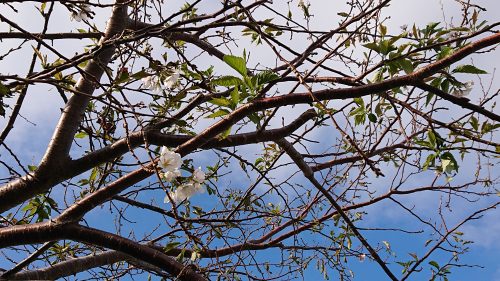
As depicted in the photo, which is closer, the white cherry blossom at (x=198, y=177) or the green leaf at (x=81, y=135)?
the white cherry blossom at (x=198, y=177)

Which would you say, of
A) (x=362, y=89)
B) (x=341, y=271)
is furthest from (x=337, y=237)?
(x=362, y=89)

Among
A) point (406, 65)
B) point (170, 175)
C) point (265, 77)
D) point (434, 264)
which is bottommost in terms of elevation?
point (170, 175)

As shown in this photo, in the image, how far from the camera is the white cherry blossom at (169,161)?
157cm

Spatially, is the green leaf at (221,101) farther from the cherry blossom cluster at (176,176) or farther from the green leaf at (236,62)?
the cherry blossom cluster at (176,176)

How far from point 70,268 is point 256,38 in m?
1.43

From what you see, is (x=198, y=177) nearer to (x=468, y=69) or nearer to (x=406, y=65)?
(x=406, y=65)

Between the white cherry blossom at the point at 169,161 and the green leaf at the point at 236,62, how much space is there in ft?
1.34

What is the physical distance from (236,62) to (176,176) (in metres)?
0.48

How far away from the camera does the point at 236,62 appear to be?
49.9 inches

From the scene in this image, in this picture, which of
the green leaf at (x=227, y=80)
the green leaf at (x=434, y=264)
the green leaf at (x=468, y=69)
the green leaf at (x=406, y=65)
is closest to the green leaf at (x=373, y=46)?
the green leaf at (x=406, y=65)

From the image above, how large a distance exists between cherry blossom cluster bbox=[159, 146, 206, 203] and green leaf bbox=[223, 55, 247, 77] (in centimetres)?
39

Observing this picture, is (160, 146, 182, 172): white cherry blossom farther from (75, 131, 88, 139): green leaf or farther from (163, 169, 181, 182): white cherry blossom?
(75, 131, 88, 139): green leaf

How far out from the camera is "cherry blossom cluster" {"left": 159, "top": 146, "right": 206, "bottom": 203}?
5.14ft

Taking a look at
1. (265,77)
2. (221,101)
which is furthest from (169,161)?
(265,77)
